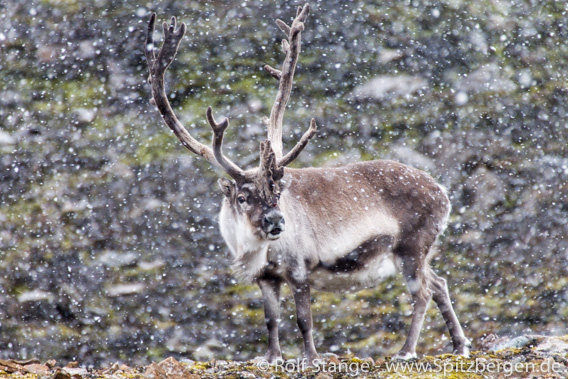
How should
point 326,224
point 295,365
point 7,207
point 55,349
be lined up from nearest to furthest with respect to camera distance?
point 295,365
point 326,224
point 55,349
point 7,207

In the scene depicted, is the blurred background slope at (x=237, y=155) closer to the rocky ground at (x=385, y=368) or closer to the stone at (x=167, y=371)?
the rocky ground at (x=385, y=368)

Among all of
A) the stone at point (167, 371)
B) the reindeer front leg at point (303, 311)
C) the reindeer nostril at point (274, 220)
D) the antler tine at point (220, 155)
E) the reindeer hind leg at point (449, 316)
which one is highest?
the antler tine at point (220, 155)

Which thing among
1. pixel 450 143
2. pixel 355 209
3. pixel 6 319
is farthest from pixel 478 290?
pixel 6 319

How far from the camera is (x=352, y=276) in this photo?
Answer: 6027mm

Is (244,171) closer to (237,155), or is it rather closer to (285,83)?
(285,83)

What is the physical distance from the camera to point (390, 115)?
30.7 ft

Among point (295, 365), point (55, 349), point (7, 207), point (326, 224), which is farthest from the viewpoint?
point (7, 207)

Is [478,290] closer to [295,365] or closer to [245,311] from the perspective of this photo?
[245,311]

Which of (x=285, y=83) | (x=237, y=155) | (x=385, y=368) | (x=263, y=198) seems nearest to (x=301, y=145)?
(x=263, y=198)

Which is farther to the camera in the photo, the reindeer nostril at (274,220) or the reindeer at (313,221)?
the reindeer at (313,221)

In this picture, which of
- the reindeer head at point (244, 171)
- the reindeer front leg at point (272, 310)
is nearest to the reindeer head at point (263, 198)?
the reindeer head at point (244, 171)

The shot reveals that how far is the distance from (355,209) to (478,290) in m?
3.47

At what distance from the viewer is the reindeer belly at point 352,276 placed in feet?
19.6

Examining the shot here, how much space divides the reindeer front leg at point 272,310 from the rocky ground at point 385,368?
9.1 inches
